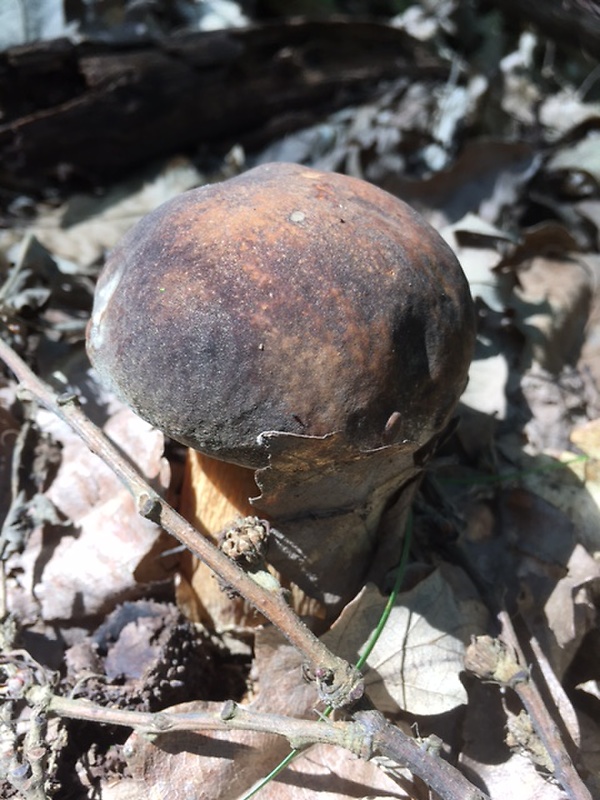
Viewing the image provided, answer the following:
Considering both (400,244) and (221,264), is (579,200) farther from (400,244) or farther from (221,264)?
(221,264)

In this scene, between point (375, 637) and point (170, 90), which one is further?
point (170, 90)

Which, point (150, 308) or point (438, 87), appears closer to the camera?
point (150, 308)

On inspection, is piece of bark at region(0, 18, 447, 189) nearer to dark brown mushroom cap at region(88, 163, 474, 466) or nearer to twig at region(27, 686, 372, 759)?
dark brown mushroom cap at region(88, 163, 474, 466)

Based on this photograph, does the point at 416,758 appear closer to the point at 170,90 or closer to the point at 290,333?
the point at 290,333

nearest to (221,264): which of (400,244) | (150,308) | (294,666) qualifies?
(150,308)

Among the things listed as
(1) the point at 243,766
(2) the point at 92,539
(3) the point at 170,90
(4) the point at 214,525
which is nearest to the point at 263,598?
(4) the point at 214,525

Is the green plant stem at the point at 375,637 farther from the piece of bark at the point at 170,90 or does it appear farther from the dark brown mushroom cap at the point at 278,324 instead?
the piece of bark at the point at 170,90
